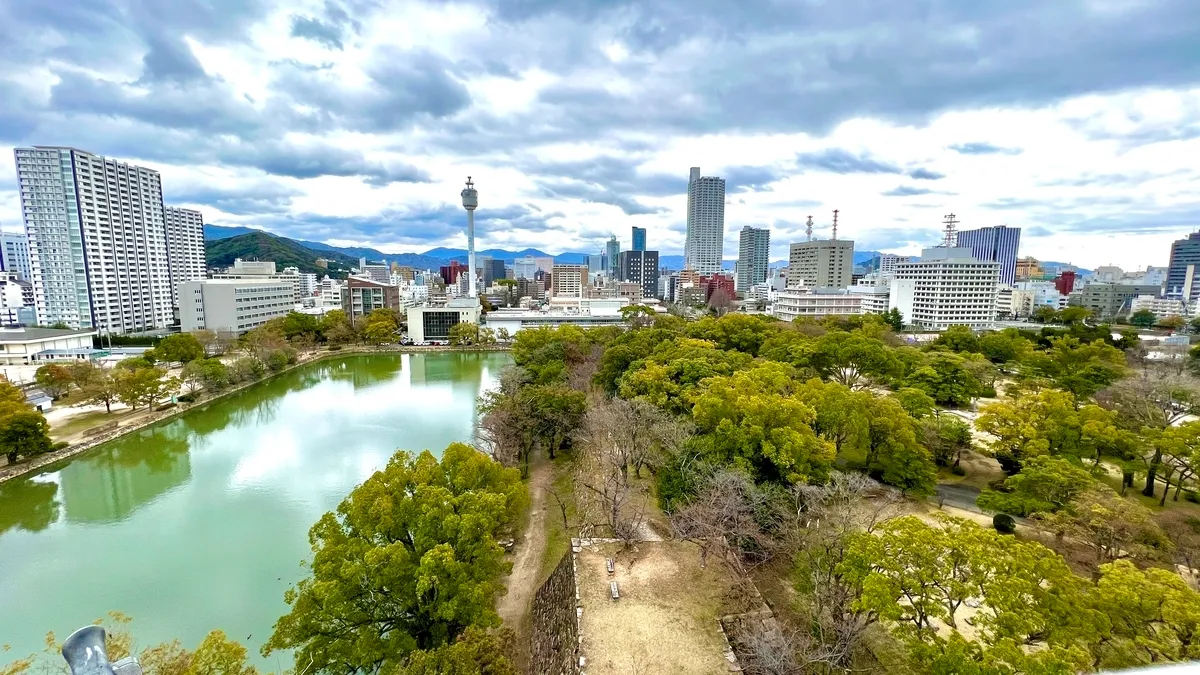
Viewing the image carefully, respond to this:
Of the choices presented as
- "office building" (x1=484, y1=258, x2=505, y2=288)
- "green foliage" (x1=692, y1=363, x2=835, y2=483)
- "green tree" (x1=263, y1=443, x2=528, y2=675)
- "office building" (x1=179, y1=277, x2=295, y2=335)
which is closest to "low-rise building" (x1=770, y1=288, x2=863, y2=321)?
"green foliage" (x1=692, y1=363, x2=835, y2=483)

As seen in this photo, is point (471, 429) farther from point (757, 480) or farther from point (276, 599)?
point (757, 480)

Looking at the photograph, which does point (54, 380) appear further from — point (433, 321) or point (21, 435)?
point (433, 321)

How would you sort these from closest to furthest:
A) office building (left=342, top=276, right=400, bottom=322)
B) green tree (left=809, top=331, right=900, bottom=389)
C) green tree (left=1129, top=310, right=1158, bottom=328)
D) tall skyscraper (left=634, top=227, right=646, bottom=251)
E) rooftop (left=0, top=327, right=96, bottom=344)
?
green tree (left=809, top=331, right=900, bottom=389), rooftop (left=0, top=327, right=96, bottom=344), green tree (left=1129, top=310, right=1158, bottom=328), office building (left=342, top=276, right=400, bottom=322), tall skyscraper (left=634, top=227, right=646, bottom=251)

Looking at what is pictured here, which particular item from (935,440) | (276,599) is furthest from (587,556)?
(935,440)

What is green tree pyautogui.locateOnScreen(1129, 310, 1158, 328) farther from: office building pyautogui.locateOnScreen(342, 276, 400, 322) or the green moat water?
office building pyautogui.locateOnScreen(342, 276, 400, 322)

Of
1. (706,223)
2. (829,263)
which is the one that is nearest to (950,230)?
(829,263)

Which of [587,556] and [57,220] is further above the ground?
[57,220]
